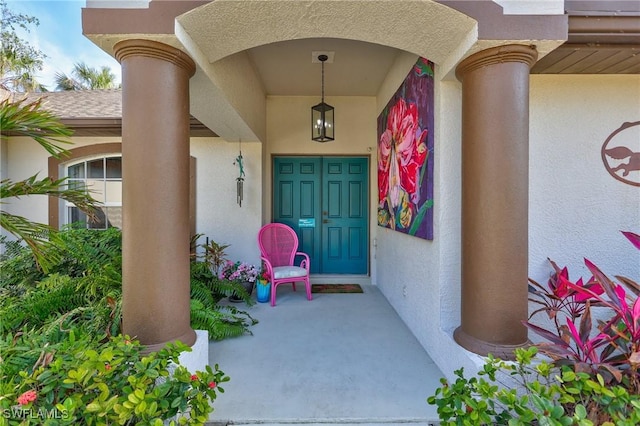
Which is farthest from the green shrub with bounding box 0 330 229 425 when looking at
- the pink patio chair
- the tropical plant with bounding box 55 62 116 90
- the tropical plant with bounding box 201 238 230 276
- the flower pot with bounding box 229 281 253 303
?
the tropical plant with bounding box 55 62 116 90

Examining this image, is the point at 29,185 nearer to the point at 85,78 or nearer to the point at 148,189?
the point at 148,189

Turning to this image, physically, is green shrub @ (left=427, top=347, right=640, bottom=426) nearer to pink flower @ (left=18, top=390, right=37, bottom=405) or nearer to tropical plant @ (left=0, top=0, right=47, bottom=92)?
pink flower @ (left=18, top=390, right=37, bottom=405)

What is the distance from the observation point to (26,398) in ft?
3.45

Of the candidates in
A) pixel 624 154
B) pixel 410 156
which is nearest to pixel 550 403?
pixel 410 156

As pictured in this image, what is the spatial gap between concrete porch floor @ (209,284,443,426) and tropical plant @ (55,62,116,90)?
11.3 meters

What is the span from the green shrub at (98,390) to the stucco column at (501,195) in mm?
1500

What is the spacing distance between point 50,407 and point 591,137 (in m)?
3.52

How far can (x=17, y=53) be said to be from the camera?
571cm

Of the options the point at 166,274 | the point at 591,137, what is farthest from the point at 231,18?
the point at 591,137

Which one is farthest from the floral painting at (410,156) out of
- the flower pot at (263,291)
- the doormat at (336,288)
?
the flower pot at (263,291)

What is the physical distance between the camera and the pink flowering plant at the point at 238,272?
3750 mm

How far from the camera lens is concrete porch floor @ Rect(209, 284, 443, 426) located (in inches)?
66.8

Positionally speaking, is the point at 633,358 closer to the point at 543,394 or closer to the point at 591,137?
the point at 543,394

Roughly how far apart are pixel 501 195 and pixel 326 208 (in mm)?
3128
